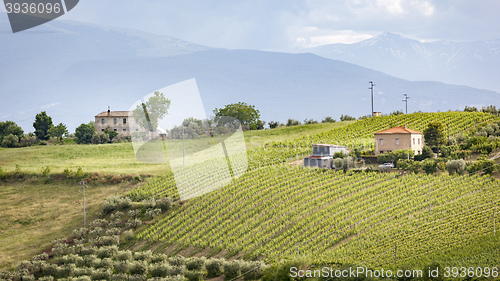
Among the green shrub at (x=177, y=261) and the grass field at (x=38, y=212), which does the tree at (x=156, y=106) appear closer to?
the green shrub at (x=177, y=261)

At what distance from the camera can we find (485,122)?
6819 centimetres

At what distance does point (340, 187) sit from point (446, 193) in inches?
337

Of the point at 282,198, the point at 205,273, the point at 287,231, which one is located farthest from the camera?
the point at 282,198

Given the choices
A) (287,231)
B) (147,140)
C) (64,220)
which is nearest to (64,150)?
(147,140)

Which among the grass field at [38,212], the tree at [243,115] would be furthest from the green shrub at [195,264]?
the tree at [243,115]

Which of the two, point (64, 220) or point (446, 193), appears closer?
point (446, 193)

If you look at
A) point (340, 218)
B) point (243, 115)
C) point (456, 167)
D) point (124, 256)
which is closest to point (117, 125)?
point (243, 115)

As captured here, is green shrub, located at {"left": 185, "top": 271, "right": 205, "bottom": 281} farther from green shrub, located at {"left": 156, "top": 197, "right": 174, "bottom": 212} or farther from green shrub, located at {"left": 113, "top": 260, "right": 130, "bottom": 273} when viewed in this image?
green shrub, located at {"left": 156, "top": 197, "right": 174, "bottom": 212}

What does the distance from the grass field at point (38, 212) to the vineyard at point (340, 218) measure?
831cm

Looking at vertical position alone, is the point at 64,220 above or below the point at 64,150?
below

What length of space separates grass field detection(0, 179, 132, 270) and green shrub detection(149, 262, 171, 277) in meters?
12.7

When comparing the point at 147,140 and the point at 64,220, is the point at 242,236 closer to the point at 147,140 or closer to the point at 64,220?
the point at 64,220

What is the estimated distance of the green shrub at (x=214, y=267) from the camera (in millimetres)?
32406

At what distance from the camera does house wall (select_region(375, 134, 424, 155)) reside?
55031 millimetres
